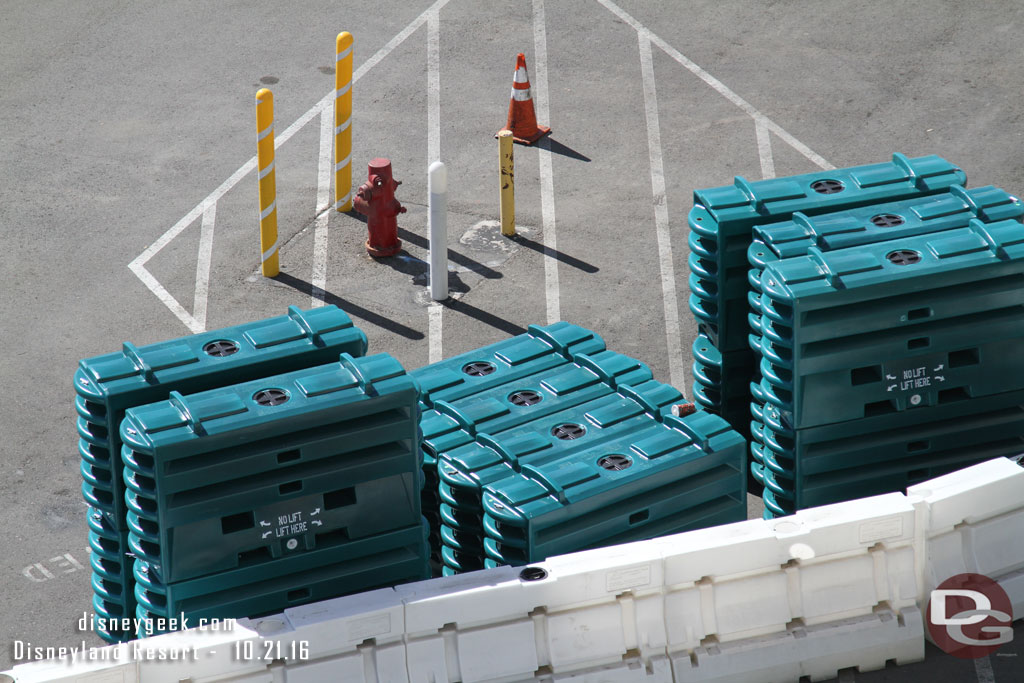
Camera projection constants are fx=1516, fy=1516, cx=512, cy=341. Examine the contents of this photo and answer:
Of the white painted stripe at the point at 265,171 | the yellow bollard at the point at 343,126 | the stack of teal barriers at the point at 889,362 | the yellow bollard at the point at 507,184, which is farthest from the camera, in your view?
the yellow bollard at the point at 343,126

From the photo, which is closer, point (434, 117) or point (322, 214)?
point (322, 214)

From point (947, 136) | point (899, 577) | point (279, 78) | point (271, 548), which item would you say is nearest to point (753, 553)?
point (899, 577)

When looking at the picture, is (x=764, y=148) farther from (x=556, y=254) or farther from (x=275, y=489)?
(x=275, y=489)

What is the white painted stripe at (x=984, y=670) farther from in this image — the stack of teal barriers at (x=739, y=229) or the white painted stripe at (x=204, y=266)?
the white painted stripe at (x=204, y=266)

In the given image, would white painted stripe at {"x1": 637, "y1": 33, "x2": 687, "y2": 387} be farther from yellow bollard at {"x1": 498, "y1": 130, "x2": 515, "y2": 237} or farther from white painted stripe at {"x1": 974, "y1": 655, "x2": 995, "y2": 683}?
white painted stripe at {"x1": 974, "y1": 655, "x2": 995, "y2": 683}

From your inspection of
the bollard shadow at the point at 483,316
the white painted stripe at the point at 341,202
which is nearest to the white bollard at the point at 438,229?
the bollard shadow at the point at 483,316

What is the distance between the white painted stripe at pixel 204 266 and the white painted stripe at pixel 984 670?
6631mm

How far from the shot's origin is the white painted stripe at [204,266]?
12406 mm

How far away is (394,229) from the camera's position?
520 inches

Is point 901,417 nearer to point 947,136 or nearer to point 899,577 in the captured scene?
point 899,577

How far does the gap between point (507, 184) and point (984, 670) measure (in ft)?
20.9

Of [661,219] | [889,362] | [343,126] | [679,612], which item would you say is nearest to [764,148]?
[661,219]

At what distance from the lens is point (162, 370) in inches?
321

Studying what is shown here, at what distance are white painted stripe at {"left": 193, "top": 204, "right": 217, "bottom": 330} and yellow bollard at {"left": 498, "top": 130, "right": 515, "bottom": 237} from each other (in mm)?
2579
